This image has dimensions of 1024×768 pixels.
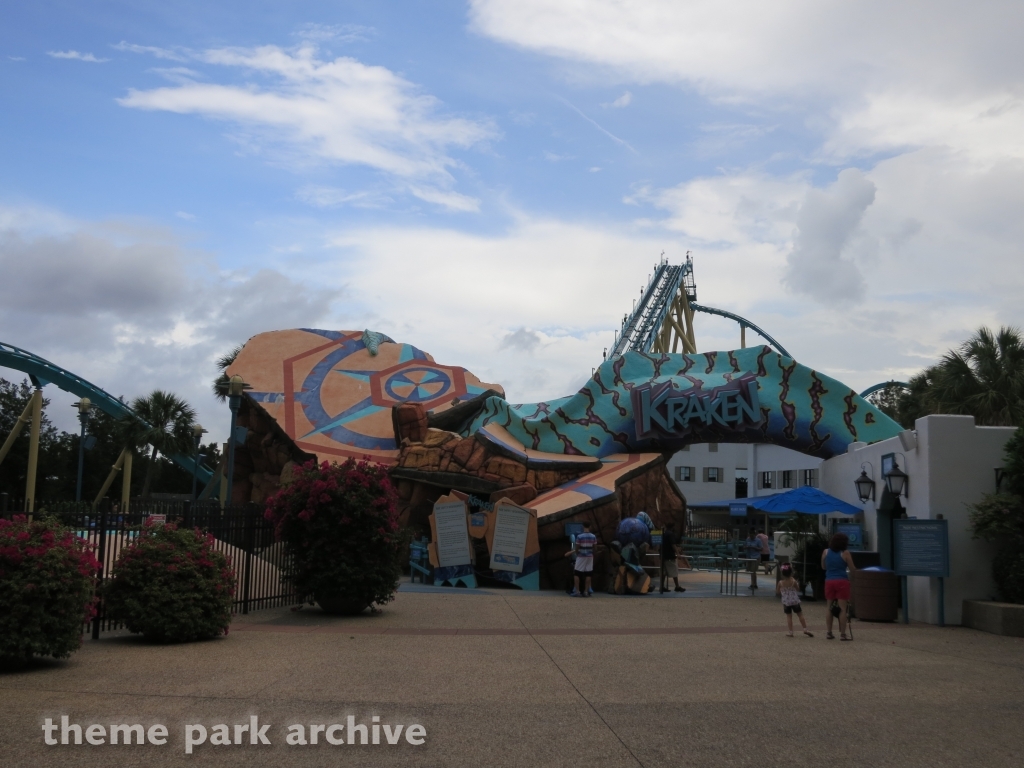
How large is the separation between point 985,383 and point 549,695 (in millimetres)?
20881

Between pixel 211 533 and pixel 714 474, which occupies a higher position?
pixel 714 474

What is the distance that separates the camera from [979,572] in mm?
14828

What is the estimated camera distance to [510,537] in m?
21.6

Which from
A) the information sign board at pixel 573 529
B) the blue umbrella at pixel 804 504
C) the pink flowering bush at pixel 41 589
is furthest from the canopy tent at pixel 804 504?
the pink flowering bush at pixel 41 589

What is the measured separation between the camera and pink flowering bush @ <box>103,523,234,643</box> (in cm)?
1114

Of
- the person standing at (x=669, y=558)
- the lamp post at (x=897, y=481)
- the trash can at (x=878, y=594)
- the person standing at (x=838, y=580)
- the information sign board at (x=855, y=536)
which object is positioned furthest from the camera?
the person standing at (x=669, y=558)

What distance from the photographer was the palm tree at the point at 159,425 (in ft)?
135

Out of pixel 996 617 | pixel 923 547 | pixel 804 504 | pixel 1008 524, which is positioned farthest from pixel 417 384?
pixel 996 617

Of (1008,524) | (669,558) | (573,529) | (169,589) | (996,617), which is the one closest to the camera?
(169,589)

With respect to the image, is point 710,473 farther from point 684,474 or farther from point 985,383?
point 985,383

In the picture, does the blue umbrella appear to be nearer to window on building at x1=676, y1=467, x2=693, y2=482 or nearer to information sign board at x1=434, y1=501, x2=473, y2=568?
information sign board at x1=434, y1=501, x2=473, y2=568

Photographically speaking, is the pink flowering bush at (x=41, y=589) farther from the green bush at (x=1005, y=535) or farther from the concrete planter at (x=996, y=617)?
the green bush at (x=1005, y=535)

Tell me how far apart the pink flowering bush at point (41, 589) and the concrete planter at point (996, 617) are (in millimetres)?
11631

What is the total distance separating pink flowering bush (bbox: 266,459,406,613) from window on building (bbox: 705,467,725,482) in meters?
59.3
